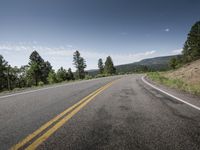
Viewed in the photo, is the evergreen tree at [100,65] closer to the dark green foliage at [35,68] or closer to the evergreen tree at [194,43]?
the dark green foliage at [35,68]

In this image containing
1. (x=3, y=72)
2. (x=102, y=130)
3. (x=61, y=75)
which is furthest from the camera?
(x=61, y=75)

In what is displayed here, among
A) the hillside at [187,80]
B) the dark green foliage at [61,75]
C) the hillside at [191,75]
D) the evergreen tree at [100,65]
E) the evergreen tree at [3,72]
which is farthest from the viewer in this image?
the evergreen tree at [100,65]

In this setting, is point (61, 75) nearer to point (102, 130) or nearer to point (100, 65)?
point (100, 65)

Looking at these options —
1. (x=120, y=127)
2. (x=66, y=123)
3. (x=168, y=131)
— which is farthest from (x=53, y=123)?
(x=168, y=131)

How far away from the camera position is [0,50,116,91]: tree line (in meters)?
40.0

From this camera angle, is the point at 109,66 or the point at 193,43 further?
the point at 109,66

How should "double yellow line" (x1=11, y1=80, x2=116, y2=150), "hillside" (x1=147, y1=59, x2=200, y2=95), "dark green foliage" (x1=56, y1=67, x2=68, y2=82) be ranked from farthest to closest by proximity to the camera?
1. "dark green foliage" (x1=56, y1=67, x2=68, y2=82)
2. "hillside" (x1=147, y1=59, x2=200, y2=95)
3. "double yellow line" (x1=11, y1=80, x2=116, y2=150)

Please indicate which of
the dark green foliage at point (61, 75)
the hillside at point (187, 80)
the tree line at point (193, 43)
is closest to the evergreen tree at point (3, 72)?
the dark green foliage at point (61, 75)

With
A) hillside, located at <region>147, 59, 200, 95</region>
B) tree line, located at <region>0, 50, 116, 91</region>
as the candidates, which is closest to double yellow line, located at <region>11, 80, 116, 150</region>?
hillside, located at <region>147, 59, 200, 95</region>

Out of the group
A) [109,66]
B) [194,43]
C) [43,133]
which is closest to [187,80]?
[43,133]

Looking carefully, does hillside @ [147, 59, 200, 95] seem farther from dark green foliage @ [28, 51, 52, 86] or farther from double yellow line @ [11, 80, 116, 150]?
dark green foliage @ [28, 51, 52, 86]

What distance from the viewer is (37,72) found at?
42062 mm

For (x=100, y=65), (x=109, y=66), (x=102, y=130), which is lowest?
(x=102, y=130)

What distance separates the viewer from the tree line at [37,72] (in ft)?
131
